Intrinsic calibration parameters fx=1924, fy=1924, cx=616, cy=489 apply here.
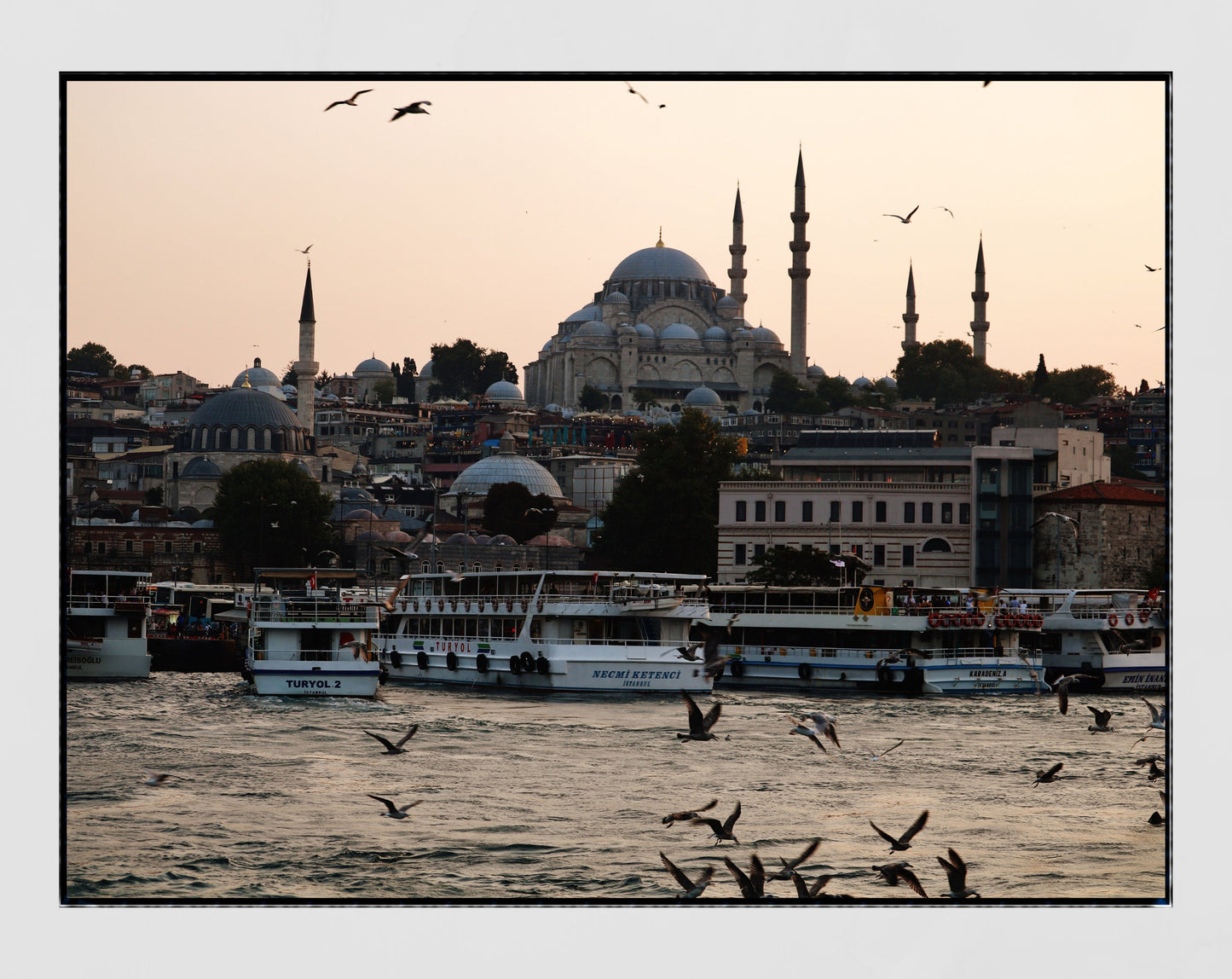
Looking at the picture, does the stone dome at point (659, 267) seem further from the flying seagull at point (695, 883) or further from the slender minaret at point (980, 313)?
the flying seagull at point (695, 883)

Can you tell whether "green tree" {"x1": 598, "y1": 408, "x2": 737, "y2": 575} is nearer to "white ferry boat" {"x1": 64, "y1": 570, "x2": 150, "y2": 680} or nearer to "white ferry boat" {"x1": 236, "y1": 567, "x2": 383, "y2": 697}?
"white ferry boat" {"x1": 64, "y1": 570, "x2": 150, "y2": 680}

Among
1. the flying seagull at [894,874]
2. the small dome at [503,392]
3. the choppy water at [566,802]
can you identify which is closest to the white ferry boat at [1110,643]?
the choppy water at [566,802]

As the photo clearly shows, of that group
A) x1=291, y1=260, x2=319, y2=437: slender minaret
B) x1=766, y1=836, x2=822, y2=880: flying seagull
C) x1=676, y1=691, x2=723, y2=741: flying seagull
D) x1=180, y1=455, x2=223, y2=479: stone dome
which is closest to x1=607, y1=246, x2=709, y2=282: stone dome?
x1=291, y1=260, x2=319, y2=437: slender minaret

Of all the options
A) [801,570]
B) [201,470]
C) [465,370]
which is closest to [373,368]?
[465,370]

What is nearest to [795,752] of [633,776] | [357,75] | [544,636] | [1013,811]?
[633,776]

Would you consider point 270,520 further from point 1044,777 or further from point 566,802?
point 1044,777
